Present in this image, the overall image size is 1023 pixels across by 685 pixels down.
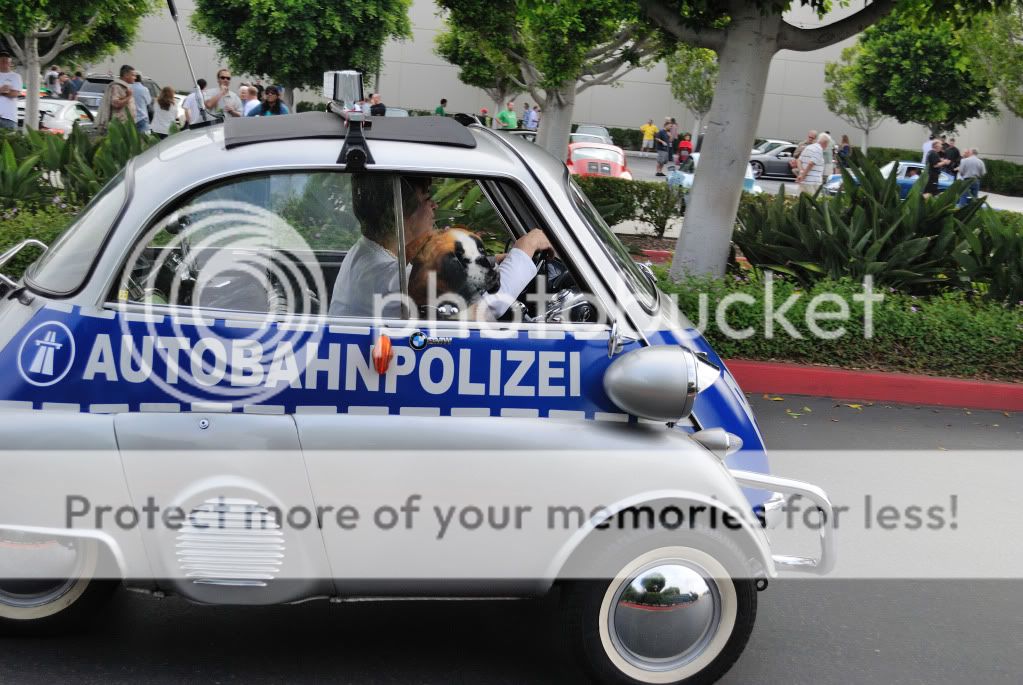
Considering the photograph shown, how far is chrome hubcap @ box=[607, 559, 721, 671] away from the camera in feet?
11.4

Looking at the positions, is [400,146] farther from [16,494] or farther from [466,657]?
[466,657]

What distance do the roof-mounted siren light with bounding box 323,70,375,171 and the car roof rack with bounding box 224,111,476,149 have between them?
1.7 inches

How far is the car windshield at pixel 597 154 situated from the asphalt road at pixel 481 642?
19748 millimetres

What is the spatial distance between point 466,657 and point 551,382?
3.82 ft

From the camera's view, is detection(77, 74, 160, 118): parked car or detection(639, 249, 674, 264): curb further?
detection(77, 74, 160, 118): parked car

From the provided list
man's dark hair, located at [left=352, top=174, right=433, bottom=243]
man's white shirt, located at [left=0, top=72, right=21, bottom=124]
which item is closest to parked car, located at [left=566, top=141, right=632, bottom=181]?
man's white shirt, located at [left=0, top=72, right=21, bottom=124]

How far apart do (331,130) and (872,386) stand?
550cm

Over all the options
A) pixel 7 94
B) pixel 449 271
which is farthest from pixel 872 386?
pixel 7 94

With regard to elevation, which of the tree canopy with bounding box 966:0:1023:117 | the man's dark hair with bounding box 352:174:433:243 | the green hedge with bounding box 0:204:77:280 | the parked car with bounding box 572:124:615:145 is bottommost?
the green hedge with bounding box 0:204:77:280

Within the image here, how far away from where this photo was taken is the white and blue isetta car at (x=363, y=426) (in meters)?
3.34

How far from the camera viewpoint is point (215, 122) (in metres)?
4.08

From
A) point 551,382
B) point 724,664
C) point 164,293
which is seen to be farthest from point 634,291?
point 164,293

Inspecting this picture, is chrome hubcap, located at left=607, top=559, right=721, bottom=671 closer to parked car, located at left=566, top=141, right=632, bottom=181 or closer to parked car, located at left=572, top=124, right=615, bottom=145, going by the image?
parked car, located at left=566, top=141, right=632, bottom=181

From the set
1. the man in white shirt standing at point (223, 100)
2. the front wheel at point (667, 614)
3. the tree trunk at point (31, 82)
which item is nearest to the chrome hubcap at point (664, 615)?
the front wheel at point (667, 614)
